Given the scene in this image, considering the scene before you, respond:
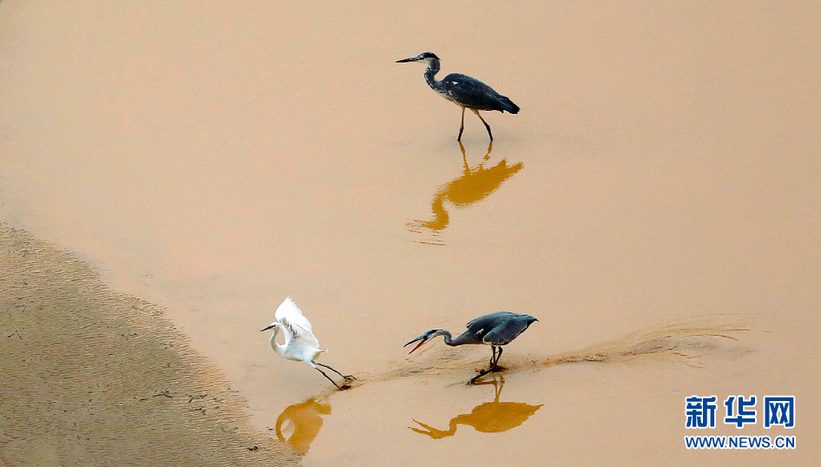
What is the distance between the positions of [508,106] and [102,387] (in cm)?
531

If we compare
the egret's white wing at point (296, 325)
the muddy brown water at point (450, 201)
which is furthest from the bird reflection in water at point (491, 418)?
the egret's white wing at point (296, 325)

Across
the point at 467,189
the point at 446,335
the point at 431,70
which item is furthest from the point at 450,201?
the point at 446,335

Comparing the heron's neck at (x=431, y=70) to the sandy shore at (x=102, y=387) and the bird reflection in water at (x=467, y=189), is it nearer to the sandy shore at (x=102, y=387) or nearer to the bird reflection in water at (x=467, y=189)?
the bird reflection in water at (x=467, y=189)

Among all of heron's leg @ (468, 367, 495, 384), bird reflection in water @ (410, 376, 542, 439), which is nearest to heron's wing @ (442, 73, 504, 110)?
heron's leg @ (468, 367, 495, 384)

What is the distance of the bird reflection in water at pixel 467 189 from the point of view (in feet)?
29.8

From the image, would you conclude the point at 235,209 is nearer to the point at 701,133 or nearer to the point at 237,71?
the point at 237,71

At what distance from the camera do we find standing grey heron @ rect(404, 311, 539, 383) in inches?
258

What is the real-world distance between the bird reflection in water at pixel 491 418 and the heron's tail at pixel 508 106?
4453 mm

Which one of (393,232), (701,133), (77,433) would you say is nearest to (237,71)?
(393,232)

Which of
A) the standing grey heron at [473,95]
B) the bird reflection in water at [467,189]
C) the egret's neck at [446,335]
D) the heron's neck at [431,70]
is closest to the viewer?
the egret's neck at [446,335]

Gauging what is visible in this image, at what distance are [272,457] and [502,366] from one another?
5.90 ft

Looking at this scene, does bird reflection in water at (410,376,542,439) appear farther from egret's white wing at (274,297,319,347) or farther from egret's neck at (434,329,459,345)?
egret's white wing at (274,297,319,347)

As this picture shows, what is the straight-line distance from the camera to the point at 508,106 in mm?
10211

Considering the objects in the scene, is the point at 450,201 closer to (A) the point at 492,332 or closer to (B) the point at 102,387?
(A) the point at 492,332
